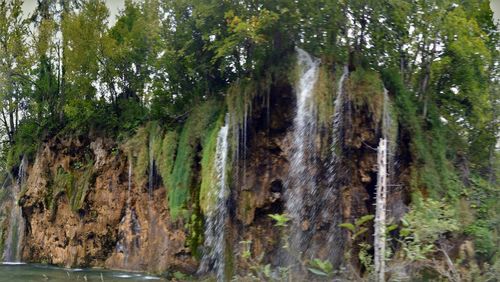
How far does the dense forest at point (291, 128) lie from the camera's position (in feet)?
52.7

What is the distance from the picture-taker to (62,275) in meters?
17.8

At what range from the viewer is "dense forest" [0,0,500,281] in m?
16.1

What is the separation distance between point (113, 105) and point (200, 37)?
5372 mm

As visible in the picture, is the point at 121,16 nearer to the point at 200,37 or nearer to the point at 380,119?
the point at 200,37

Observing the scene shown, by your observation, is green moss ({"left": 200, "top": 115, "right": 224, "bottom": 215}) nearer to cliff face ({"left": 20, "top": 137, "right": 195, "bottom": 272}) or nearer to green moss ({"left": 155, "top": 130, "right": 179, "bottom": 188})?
green moss ({"left": 155, "top": 130, "right": 179, "bottom": 188})

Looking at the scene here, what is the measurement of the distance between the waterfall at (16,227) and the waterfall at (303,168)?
12619mm

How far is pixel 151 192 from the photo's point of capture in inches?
766

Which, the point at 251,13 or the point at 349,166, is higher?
the point at 251,13

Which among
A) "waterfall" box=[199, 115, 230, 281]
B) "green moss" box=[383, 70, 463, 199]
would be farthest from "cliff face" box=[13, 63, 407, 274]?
"green moss" box=[383, 70, 463, 199]

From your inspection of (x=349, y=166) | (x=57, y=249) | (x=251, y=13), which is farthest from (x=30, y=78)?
(x=349, y=166)

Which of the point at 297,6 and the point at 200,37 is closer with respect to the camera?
the point at 297,6

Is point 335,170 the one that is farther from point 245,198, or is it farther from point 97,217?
point 97,217

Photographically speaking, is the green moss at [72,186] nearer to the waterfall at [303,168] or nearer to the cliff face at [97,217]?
the cliff face at [97,217]

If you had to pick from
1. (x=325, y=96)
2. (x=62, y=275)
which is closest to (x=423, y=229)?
(x=325, y=96)
